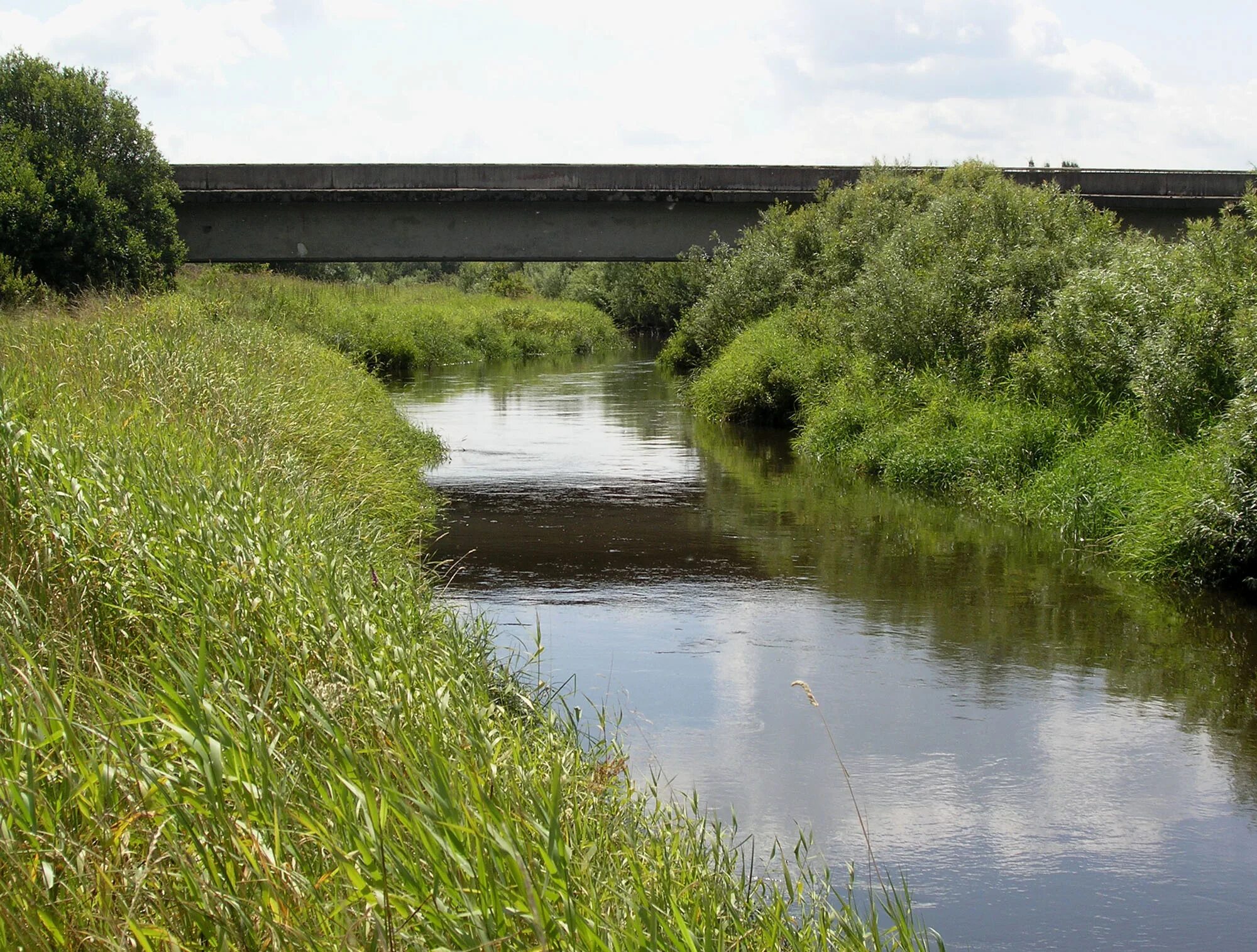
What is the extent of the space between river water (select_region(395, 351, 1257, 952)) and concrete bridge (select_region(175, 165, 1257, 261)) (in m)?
16.5

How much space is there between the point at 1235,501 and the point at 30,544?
362 inches

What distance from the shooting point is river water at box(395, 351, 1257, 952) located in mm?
6156

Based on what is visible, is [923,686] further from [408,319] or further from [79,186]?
[408,319]

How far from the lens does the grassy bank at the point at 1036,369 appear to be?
11.7 metres

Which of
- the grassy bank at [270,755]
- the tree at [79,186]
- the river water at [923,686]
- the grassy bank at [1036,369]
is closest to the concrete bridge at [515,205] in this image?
the tree at [79,186]

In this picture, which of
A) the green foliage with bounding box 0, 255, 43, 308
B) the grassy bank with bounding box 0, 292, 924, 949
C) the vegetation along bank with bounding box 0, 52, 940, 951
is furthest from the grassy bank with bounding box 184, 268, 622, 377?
the grassy bank with bounding box 0, 292, 924, 949

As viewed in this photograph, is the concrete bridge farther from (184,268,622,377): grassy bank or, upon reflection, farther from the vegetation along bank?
the vegetation along bank

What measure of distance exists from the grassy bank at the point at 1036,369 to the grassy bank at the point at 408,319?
8.58 meters

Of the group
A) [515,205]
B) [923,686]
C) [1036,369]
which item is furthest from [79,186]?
[923,686]

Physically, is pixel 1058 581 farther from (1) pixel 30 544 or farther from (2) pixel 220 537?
(1) pixel 30 544

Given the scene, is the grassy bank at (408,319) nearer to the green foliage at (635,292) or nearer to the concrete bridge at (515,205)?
the concrete bridge at (515,205)

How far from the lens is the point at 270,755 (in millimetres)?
3842

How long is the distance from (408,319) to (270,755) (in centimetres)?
3860

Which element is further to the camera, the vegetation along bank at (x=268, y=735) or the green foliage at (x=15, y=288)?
the green foliage at (x=15, y=288)
